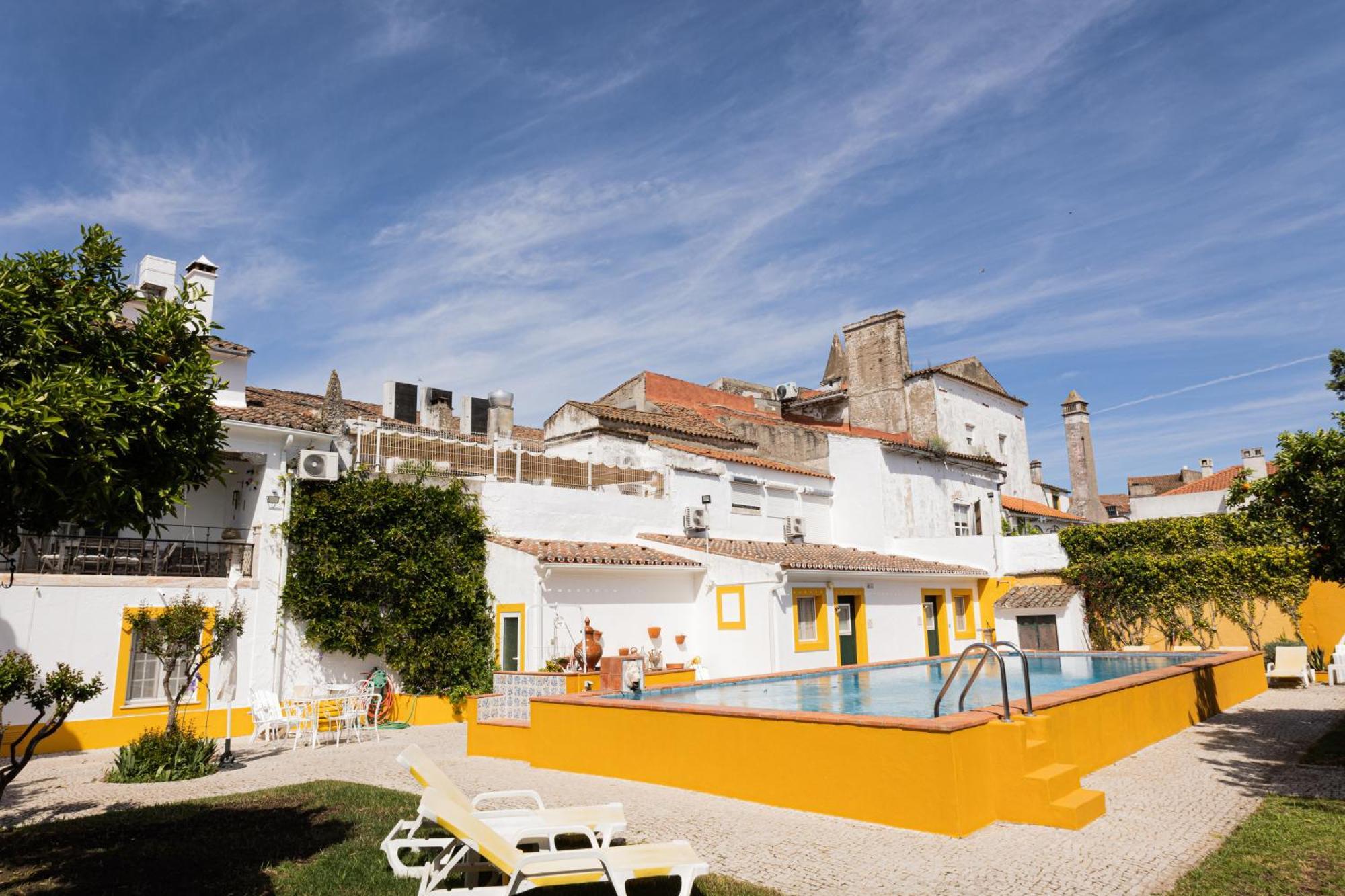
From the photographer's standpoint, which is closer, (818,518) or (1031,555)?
(1031,555)

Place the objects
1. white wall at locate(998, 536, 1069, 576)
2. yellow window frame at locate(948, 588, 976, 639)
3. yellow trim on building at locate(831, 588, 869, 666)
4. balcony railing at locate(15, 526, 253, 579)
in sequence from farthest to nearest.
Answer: yellow window frame at locate(948, 588, 976, 639)
white wall at locate(998, 536, 1069, 576)
yellow trim on building at locate(831, 588, 869, 666)
balcony railing at locate(15, 526, 253, 579)

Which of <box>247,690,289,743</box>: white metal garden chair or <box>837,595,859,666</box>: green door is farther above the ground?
<box>837,595,859,666</box>: green door

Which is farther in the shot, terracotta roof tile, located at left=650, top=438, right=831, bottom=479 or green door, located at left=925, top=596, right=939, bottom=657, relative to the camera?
green door, located at left=925, top=596, right=939, bottom=657

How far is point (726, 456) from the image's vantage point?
2408 centimetres

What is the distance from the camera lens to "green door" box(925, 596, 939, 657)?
2519cm

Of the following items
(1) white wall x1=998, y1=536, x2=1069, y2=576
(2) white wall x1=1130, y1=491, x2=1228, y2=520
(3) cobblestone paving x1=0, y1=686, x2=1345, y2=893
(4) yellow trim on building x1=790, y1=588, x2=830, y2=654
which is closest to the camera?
(3) cobblestone paving x1=0, y1=686, x2=1345, y2=893

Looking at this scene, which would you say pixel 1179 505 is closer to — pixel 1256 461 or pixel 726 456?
pixel 1256 461

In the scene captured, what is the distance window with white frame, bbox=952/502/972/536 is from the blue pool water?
9.35 metres

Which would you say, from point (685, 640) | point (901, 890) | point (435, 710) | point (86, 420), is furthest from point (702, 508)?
point (86, 420)

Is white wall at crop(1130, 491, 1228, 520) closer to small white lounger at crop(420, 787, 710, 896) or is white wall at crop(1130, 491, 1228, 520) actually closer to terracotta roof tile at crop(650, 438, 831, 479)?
terracotta roof tile at crop(650, 438, 831, 479)

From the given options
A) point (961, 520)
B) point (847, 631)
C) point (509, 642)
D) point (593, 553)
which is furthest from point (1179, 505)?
point (509, 642)

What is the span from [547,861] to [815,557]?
17.8 m

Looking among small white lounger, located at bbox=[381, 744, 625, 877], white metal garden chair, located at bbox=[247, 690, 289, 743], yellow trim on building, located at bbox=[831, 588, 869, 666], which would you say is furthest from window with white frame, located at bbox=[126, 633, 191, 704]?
yellow trim on building, located at bbox=[831, 588, 869, 666]

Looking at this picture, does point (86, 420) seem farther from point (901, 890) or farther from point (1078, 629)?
point (1078, 629)
